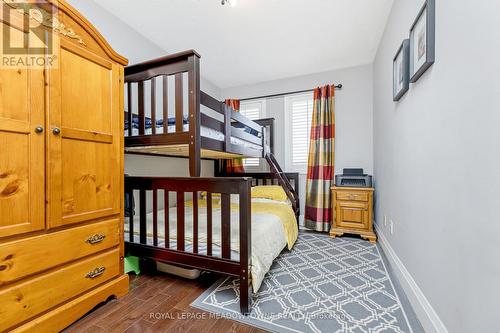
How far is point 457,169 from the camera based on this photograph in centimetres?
97

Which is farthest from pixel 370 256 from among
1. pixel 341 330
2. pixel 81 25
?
pixel 81 25

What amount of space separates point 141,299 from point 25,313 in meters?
0.62

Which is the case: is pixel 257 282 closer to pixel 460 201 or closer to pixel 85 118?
pixel 460 201

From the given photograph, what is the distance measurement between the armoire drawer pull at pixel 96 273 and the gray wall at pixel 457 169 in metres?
1.91

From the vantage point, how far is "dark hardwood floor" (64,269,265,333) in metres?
1.28

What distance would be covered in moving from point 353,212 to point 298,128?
1.56 meters

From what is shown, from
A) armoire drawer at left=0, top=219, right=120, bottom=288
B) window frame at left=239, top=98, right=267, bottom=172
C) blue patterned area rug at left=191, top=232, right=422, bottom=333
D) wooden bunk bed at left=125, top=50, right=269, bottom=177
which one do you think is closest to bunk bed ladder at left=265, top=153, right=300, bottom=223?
window frame at left=239, top=98, right=267, bottom=172

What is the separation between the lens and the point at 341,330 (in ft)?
4.12

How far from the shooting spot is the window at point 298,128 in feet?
11.9

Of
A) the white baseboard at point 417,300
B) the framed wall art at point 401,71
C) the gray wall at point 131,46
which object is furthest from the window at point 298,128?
the white baseboard at point 417,300

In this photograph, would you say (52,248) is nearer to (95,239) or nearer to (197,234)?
(95,239)

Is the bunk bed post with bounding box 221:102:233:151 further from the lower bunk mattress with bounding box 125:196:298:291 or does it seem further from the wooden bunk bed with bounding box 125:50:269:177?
the lower bunk mattress with bounding box 125:196:298:291

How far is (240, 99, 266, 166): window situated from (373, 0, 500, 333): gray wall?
8.08ft

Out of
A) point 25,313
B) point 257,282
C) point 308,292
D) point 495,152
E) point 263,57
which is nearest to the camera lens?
point 495,152
